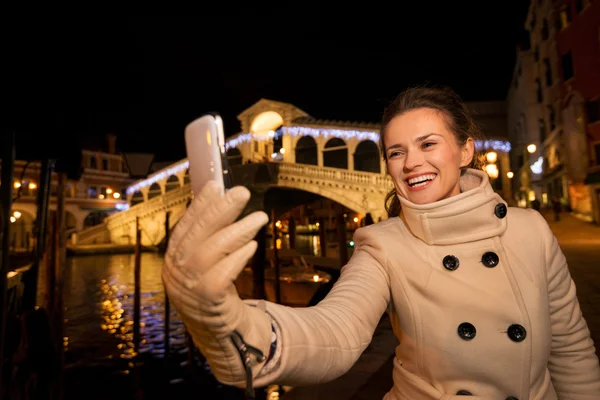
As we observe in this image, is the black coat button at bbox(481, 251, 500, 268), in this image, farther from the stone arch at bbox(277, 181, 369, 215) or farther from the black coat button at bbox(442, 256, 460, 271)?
the stone arch at bbox(277, 181, 369, 215)

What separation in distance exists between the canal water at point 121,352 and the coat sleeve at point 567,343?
20.6ft

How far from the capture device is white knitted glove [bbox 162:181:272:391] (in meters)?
0.83

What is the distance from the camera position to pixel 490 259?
4.31ft

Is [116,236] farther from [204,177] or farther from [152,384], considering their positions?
[204,177]

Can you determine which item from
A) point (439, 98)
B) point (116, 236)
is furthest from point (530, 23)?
point (116, 236)

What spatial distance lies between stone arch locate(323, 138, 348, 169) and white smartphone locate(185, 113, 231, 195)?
2364 cm

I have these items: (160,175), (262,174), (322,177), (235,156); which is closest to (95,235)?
(160,175)

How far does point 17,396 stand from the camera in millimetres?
4406

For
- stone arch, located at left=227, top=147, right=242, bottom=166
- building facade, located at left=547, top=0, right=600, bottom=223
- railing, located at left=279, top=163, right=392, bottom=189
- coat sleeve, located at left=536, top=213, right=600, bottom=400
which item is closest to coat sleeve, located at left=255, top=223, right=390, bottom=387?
coat sleeve, located at left=536, top=213, right=600, bottom=400

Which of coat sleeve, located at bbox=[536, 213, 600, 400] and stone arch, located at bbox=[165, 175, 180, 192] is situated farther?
stone arch, located at bbox=[165, 175, 180, 192]

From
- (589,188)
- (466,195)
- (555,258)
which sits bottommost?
(555,258)

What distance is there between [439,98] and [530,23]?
1160 inches

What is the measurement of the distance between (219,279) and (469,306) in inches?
35.3

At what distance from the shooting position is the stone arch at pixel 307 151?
2539 cm
